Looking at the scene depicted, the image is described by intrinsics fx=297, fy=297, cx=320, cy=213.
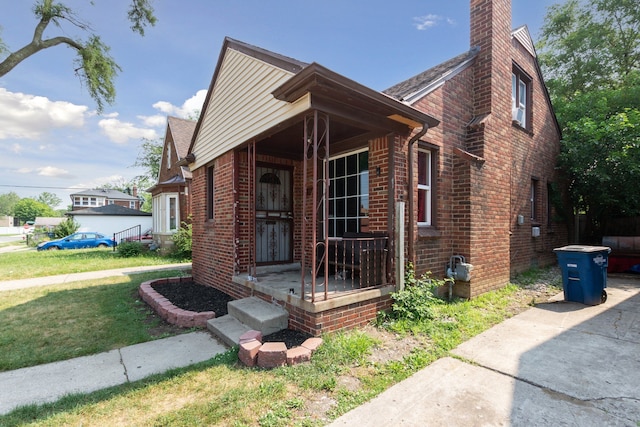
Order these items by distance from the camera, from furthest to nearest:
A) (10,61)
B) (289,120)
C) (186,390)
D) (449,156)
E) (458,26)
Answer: (10,61) < (458,26) < (449,156) < (289,120) < (186,390)

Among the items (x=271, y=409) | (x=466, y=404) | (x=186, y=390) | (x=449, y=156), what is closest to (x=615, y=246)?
(x=449, y=156)

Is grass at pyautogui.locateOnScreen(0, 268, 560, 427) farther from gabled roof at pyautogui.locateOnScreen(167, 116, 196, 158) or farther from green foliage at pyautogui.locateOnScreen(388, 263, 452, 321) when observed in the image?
gabled roof at pyautogui.locateOnScreen(167, 116, 196, 158)

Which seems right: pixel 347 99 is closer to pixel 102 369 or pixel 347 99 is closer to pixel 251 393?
pixel 251 393

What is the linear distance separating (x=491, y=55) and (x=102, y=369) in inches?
327

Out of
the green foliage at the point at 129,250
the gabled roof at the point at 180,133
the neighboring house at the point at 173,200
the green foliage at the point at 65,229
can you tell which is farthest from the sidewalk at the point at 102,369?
the green foliage at the point at 65,229

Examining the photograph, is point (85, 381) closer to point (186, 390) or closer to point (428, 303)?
point (186, 390)

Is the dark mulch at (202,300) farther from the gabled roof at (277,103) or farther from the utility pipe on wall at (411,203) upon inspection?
the gabled roof at (277,103)

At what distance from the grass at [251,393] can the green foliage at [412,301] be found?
488mm

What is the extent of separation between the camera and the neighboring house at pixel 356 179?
403 cm

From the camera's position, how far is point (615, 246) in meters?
8.68

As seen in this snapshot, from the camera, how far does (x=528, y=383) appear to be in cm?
291

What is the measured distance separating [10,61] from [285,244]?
11.8 meters

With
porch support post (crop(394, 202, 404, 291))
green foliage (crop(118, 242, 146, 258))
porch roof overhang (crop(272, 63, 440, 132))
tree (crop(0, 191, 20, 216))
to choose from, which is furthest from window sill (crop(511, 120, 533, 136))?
tree (crop(0, 191, 20, 216))

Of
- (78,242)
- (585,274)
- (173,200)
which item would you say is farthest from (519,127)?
(78,242)
